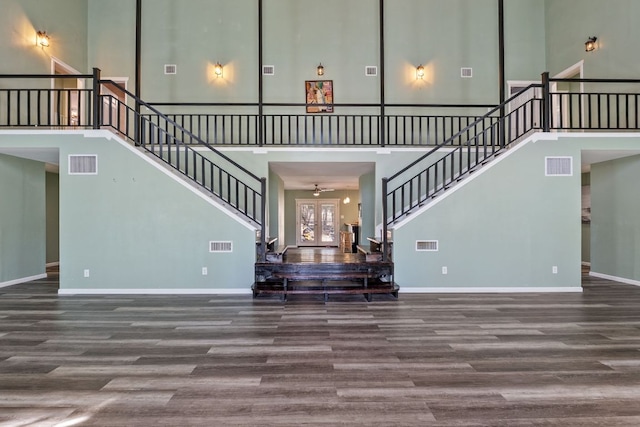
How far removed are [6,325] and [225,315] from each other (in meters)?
2.40

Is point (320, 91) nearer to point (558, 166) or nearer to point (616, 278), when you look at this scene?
point (558, 166)

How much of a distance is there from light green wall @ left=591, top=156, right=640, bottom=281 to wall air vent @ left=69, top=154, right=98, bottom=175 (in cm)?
931

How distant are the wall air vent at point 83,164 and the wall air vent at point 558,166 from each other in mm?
7380

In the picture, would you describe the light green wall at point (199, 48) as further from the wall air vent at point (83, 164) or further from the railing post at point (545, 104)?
the railing post at point (545, 104)

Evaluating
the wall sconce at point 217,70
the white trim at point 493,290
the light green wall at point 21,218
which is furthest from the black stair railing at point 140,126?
the white trim at point 493,290

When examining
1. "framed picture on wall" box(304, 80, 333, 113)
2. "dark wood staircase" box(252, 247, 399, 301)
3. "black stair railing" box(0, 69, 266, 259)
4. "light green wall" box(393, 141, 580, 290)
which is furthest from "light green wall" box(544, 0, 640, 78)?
A: "black stair railing" box(0, 69, 266, 259)

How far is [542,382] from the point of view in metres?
2.70

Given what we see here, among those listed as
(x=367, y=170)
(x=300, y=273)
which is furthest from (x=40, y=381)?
(x=367, y=170)

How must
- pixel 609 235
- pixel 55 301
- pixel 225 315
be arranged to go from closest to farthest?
pixel 225 315 < pixel 55 301 < pixel 609 235

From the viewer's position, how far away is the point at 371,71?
8.89 m

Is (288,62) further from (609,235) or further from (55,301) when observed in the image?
(609,235)

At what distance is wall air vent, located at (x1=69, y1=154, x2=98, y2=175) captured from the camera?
Answer: 5.85m

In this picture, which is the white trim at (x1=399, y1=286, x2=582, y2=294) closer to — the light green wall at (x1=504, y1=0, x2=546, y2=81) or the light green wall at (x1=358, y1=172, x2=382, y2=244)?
the light green wall at (x1=358, y1=172, x2=382, y2=244)

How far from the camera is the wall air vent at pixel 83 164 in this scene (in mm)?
5852
